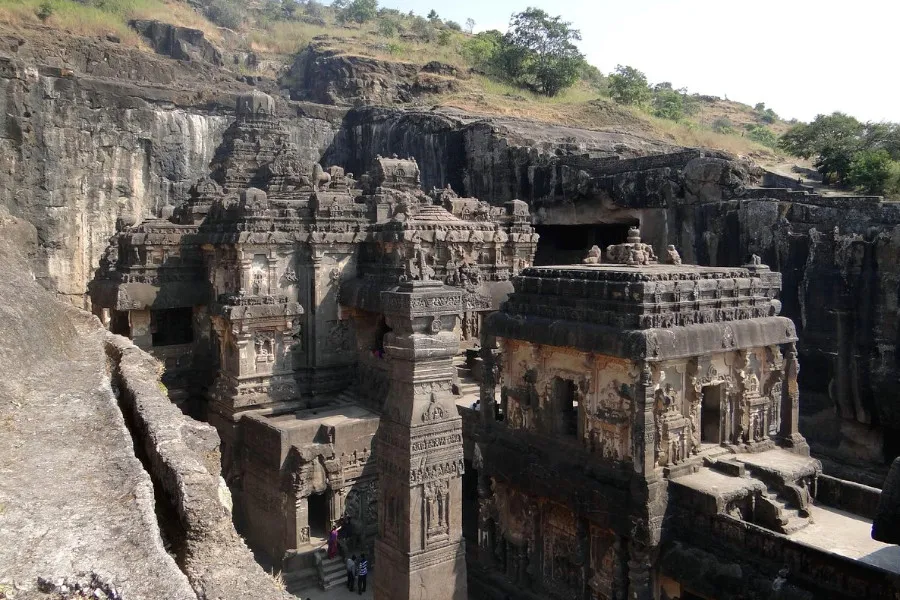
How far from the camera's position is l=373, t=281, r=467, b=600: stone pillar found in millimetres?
8734

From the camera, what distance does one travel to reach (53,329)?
7.37 meters

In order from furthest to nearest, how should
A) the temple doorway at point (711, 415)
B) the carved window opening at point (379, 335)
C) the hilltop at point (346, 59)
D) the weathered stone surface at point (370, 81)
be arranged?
the weathered stone surface at point (370, 81)
the hilltop at point (346, 59)
the carved window opening at point (379, 335)
the temple doorway at point (711, 415)

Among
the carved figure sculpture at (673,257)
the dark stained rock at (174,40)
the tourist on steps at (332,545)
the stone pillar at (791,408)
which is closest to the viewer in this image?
the stone pillar at (791,408)

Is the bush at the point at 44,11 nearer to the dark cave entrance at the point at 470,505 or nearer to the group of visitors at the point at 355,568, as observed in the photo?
the dark cave entrance at the point at 470,505

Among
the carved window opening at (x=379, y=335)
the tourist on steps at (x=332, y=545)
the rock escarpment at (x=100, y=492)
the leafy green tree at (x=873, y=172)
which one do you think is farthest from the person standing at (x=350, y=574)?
the leafy green tree at (x=873, y=172)

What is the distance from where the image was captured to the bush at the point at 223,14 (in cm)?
5688

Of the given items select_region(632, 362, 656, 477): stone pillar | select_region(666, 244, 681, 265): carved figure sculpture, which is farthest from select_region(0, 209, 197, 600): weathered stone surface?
select_region(666, 244, 681, 265): carved figure sculpture

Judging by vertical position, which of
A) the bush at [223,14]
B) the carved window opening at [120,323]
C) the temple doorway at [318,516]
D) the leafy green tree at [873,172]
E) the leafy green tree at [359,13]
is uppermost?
the leafy green tree at [359,13]

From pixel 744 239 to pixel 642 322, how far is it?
382 inches

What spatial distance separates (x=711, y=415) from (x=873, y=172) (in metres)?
12.8

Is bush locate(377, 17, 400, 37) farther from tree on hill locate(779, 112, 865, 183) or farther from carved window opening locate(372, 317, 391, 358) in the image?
carved window opening locate(372, 317, 391, 358)

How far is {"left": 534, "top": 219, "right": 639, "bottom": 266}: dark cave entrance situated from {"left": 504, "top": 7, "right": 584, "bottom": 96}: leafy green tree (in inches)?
707

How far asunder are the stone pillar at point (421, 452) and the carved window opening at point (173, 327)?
399 inches

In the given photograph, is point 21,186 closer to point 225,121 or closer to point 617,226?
point 225,121
